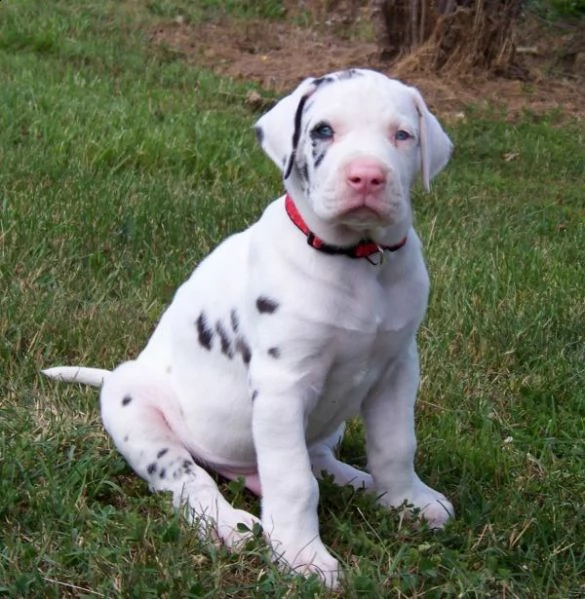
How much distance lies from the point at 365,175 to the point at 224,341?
0.86 meters

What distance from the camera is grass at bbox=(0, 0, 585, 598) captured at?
344 cm

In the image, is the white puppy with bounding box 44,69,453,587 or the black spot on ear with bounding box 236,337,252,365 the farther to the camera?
the black spot on ear with bounding box 236,337,252,365

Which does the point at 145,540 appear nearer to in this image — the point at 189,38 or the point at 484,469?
the point at 484,469

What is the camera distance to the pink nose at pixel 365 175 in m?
3.26

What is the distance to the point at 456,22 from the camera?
11.2 m

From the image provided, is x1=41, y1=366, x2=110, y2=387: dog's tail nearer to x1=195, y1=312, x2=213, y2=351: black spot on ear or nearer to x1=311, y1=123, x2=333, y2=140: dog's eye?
x1=195, y1=312, x2=213, y2=351: black spot on ear

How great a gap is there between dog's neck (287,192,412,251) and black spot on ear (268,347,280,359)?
35cm

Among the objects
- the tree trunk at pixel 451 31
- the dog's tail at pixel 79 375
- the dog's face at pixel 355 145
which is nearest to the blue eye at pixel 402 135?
the dog's face at pixel 355 145

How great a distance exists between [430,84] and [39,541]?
829 centimetres

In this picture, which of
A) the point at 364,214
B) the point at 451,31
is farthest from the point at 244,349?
the point at 451,31

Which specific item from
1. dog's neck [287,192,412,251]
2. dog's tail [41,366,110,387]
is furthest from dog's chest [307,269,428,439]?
dog's tail [41,366,110,387]

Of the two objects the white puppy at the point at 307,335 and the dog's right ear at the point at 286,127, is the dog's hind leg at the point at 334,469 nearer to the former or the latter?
the white puppy at the point at 307,335

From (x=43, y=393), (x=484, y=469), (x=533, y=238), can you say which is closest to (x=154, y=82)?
(x=533, y=238)

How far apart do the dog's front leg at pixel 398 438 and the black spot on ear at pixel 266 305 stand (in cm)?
49
